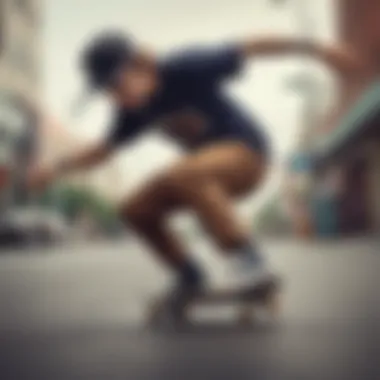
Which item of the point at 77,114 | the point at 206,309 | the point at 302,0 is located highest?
the point at 302,0

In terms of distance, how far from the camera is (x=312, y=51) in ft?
3.35

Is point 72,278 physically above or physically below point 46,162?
below

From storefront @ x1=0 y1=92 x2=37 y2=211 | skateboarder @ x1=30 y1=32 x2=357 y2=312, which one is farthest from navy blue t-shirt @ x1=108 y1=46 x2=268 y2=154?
storefront @ x1=0 y1=92 x2=37 y2=211

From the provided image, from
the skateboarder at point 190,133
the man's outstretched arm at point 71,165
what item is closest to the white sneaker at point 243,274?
the skateboarder at point 190,133

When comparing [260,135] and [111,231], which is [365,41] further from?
[111,231]

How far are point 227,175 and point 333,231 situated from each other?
146 millimetres

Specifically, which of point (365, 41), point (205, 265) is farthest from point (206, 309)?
point (365, 41)

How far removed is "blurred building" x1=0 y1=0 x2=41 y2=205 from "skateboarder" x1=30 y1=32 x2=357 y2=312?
37mm

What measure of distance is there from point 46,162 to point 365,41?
43 cm

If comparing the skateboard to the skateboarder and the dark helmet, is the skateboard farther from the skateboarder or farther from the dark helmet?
the dark helmet

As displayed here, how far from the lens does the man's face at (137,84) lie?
1037mm

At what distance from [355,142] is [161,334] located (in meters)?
0.33

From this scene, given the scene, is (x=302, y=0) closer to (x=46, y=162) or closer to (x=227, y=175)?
(x=227, y=175)

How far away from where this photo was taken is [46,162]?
3.40 feet
